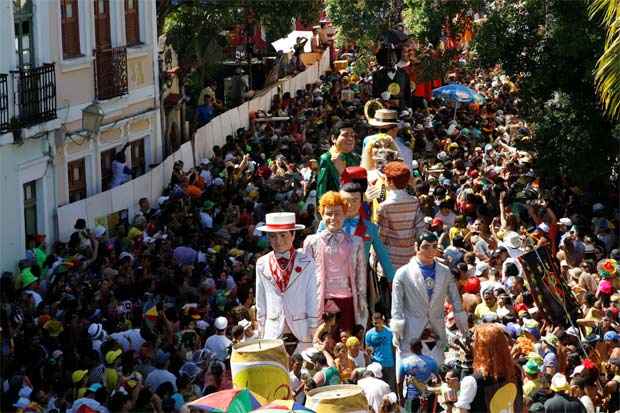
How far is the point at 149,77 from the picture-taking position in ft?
106

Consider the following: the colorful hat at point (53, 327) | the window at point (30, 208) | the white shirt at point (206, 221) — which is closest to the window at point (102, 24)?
the window at point (30, 208)

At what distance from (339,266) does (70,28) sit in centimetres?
1216

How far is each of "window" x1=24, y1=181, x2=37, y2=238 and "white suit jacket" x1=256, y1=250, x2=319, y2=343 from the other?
1016 centimetres

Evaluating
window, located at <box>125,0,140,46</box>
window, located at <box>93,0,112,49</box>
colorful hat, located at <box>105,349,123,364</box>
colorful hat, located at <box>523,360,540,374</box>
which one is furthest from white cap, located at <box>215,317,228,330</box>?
window, located at <box>125,0,140,46</box>

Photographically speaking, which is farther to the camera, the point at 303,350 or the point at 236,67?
the point at 236,67

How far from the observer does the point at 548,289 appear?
18703 millimetres

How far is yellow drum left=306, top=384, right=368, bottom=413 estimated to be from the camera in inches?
491

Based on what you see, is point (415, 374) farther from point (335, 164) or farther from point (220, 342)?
point (335, 164)

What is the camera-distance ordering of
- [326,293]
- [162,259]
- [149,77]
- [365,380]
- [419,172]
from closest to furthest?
1. [365,380]
2. [326,293]
3. [162,259]
4. [419,172]
5. [149,77]

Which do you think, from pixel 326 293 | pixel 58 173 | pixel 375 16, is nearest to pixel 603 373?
pixel 326 293

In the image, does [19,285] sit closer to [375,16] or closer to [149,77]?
[149,77]

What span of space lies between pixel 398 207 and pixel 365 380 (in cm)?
388

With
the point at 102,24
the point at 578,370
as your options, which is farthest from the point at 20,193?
the point at 578,370

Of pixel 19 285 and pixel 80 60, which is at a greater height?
pixel 80 60
